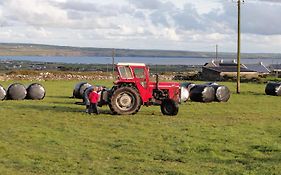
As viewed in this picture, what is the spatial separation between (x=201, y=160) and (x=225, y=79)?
59.5 m

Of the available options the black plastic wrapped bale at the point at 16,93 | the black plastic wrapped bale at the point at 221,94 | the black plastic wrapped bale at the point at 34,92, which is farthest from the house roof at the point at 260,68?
the black plastic wrapped bale at the point at 16,93

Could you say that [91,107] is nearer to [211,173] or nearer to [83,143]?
[83,143]

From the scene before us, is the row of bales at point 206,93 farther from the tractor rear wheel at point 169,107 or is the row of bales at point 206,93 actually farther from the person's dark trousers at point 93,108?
the person's dark trousers at point 93,108

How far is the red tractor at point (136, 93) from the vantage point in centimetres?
2391

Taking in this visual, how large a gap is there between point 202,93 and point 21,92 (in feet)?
36.4

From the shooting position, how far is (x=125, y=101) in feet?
78.8

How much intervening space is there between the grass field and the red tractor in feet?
1.96

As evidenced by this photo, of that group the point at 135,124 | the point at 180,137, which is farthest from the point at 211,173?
the point at 135,124

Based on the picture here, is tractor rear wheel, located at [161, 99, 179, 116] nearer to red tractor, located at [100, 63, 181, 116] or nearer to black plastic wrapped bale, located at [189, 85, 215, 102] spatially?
red tractor, located at [100, 63, 181, 116]

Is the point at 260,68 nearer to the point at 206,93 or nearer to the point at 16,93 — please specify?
the point at 206,93

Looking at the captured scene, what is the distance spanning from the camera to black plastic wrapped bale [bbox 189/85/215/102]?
31922 mm

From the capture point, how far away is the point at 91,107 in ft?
80.4

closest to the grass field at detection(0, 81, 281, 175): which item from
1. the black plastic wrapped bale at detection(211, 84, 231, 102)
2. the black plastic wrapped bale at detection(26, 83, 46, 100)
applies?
the black plastic wrapped bale at detection(211, 84, 231, 102)

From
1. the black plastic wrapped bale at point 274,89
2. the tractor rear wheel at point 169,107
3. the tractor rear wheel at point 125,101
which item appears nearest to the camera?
the tractor rear wheel at point 125,101
